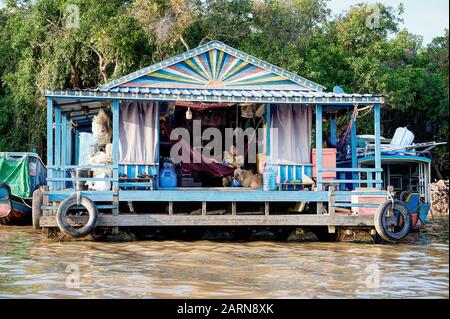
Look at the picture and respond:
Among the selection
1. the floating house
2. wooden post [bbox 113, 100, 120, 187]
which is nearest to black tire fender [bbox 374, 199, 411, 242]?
the floating house

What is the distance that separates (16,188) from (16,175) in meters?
0.40

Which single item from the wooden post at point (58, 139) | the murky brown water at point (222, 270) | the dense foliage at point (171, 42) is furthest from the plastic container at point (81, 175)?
the dense foliage at point (171, 42)

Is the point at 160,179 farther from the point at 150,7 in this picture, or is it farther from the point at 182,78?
the point at 150,7

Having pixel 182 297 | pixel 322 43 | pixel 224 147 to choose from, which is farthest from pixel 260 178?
pixel 322 43

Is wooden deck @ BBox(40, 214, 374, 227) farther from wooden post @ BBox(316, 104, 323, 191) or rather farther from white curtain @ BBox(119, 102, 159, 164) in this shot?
white curtain @ BBox(119, 102, 159, 164)

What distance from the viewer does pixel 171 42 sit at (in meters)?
23.2

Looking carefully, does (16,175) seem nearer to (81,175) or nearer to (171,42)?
(81,175)

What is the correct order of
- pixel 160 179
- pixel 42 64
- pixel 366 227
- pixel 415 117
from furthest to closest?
1. pixel 415 117
2. pixel 42 64
3. pixel 160 179
4. pixel 366 227

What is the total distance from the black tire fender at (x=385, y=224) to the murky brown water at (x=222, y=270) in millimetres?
239

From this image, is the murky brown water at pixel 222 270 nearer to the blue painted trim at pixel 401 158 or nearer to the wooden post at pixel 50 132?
the wooden post at pixel 50 132

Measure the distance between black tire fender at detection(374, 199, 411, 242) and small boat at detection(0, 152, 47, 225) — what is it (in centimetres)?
1041

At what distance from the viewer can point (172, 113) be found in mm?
15820

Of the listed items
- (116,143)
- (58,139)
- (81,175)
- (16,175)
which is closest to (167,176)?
(116,143)
